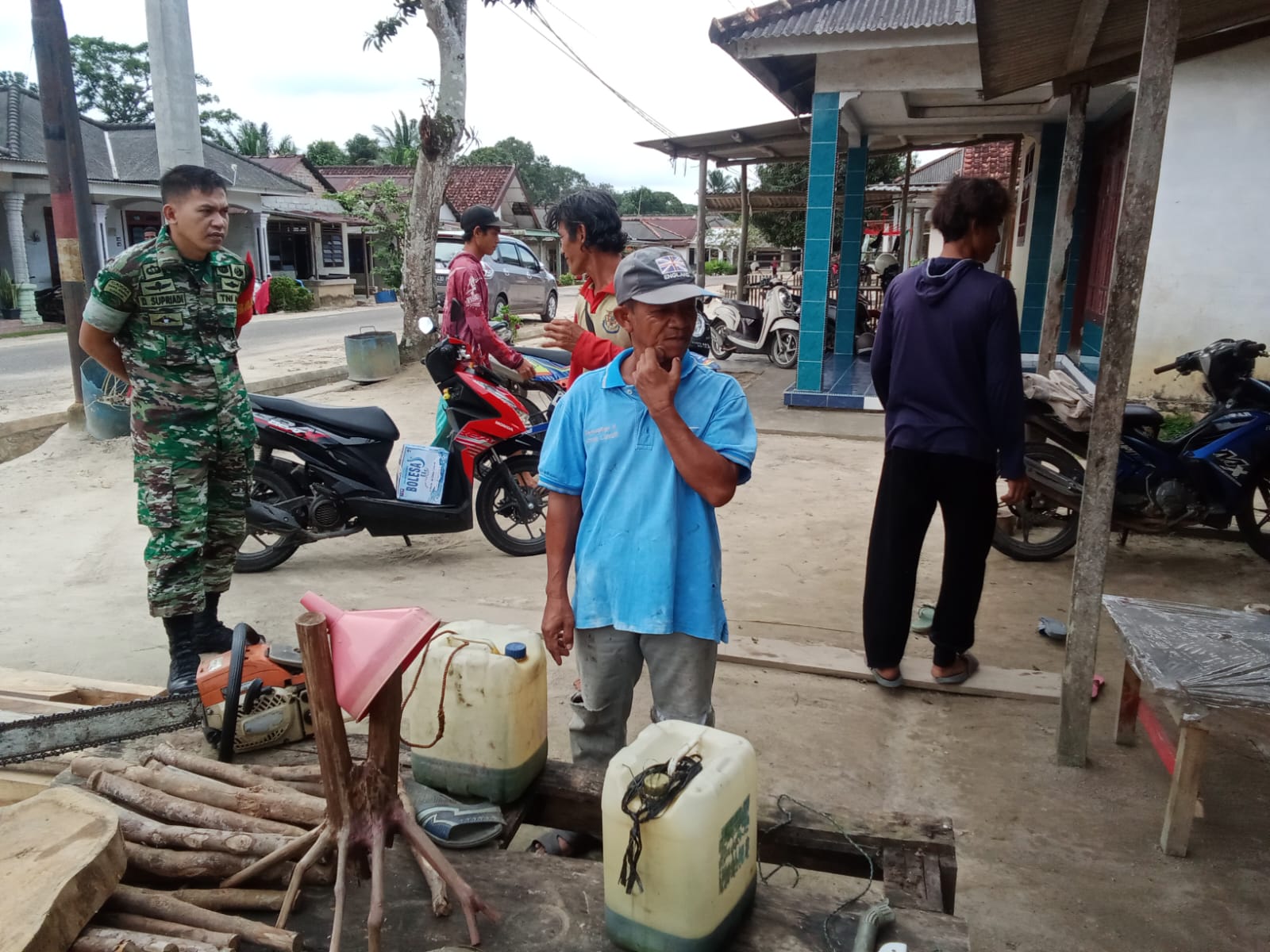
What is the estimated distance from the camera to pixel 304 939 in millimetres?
1648

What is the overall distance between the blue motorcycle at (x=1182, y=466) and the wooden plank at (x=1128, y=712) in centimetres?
174

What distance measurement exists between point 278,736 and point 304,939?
0.77m

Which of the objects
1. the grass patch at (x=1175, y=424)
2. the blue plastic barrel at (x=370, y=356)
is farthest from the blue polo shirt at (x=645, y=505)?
the blue plastic barrel at (x=370, y=356)

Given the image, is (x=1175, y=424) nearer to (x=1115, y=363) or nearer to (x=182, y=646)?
(x=1115, y=363)

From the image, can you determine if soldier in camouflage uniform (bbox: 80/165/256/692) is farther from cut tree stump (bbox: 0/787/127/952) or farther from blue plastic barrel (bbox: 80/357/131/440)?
blue plastic barrel (bbox: 80/357/131/440)

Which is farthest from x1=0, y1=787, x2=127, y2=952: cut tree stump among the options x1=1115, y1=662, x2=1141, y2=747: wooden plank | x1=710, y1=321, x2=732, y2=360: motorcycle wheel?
x1=710, y1=321, x2=732, y2=360: motorcycle wheel

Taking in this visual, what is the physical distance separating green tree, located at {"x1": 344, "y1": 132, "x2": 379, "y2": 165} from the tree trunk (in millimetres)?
48080

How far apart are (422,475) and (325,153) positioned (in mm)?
52904

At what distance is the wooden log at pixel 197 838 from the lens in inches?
70.2

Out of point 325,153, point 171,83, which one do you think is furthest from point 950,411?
point 325,153

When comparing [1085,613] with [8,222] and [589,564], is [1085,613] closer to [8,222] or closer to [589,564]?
[589,564]

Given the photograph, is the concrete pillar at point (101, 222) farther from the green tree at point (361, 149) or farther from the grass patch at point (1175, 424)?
the green tree at point (361, 149)

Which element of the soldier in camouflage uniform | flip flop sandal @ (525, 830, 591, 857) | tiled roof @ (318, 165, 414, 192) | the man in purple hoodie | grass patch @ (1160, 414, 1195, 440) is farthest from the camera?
tiled roof @ (318, 165, 414, 192)

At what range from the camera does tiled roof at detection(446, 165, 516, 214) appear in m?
37.8
